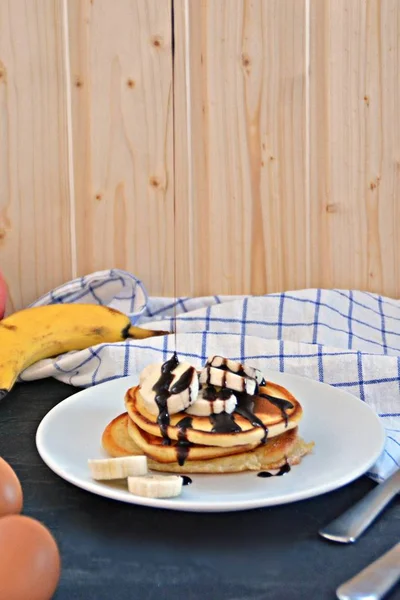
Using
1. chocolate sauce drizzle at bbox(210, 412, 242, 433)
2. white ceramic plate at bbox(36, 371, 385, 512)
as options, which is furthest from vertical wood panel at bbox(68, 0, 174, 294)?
chocolate sauce drizzle at bbox(210, 412, 242, 433)

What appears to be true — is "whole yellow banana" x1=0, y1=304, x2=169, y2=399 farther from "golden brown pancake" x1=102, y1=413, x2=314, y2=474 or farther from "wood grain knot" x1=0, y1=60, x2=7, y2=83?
"wood grain knot" x1=0, y1=60, x2=7, y2=83

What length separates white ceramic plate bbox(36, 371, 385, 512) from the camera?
0.77 metres

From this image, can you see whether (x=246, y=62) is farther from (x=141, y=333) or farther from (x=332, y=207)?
(x=141, y=333)

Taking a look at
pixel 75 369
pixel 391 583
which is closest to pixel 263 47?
pixel 75 369

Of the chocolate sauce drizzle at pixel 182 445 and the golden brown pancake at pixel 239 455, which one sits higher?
the chocolate sauce drizzle at pixel 182 445

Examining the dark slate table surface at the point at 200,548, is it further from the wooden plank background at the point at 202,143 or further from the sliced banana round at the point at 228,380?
the wooden plank background at the point at 202,143

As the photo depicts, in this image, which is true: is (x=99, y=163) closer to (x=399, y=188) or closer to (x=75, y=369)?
(x=75, y=369)

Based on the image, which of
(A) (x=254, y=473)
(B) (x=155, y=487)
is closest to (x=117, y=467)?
(B) (x=155, y=487)

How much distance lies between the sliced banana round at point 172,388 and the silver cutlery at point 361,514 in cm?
22

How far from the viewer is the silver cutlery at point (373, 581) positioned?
62 cm

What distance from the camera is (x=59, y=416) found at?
100 cm

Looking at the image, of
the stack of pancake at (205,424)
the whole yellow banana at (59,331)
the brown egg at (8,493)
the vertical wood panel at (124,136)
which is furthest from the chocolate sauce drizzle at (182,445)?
the vertical wood panel at (124,136)

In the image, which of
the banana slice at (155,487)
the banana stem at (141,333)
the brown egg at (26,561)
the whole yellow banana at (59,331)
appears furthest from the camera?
the banana stem at (141,333)

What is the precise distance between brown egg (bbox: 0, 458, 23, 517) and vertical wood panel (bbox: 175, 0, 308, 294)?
3.61 feet
